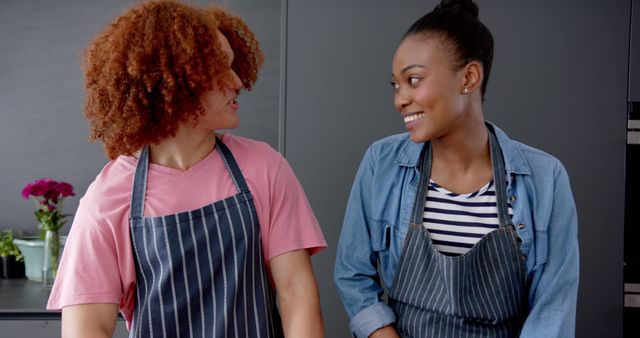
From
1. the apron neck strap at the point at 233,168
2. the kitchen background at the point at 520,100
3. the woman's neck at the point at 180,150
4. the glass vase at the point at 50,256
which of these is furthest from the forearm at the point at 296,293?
the glass vase at the point at 50,256

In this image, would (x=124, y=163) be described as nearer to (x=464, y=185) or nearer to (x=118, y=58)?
(x=118, y=58)

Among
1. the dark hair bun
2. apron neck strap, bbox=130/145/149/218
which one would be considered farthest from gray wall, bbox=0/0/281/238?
apron neck strap, bbox=130/145/149/218

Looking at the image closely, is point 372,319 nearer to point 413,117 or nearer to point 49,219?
point 413,117

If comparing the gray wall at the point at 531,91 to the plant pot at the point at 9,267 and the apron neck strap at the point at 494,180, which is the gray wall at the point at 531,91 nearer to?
the apron neck strap at the point at 494,180

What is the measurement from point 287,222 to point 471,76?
1.63ft

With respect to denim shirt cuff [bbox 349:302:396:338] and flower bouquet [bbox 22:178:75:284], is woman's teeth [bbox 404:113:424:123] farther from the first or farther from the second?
flower bouquet [bbox 22:178:75:284]

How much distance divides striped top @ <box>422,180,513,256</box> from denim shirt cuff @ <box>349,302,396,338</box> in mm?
178

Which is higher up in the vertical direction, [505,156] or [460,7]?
[460,7]

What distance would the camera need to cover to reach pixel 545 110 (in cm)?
181

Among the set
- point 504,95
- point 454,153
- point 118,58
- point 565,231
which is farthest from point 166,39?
point 504,95

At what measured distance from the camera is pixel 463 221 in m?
1.40

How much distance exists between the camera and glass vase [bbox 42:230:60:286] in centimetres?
220

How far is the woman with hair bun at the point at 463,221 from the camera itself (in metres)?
1.36

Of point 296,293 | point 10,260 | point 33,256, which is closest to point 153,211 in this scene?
point 296,293
